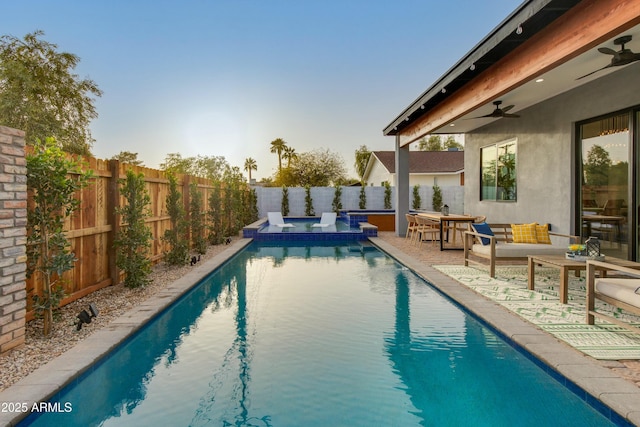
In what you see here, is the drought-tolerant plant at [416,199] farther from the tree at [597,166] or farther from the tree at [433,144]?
the tree at [433,144]

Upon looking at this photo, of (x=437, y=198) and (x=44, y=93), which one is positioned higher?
(x=44, y=93)

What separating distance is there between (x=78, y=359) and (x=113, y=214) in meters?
3.06

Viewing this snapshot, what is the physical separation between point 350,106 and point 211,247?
1201 centimetres

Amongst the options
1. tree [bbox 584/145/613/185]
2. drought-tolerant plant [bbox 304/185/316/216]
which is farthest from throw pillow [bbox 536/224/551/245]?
drought-tolerant plant [bbox 304/185/316/216]

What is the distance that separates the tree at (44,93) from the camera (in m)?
23.1

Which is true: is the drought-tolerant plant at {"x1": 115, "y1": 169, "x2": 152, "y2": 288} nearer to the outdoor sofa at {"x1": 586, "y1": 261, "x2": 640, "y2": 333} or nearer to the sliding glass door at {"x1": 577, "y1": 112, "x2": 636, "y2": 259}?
the outdoor sofa at {"x1": 586, "y1": 261, "x2": 640, "y2": 333}

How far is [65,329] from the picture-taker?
13.8ft

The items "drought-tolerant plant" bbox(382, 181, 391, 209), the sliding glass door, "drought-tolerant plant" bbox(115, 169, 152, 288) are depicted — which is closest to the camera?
"drought-tolerant plant" bbox(115, 169, 152, 288)

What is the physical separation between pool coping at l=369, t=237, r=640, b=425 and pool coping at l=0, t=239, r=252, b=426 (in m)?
3.70

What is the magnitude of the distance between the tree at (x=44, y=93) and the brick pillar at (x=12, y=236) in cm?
2295

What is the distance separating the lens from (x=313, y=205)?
76.7 feet

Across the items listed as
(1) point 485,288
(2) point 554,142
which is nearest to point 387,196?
(2) point 554,142

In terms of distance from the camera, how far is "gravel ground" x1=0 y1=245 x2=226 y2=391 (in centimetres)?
324

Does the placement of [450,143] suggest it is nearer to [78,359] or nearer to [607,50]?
[607,50]
